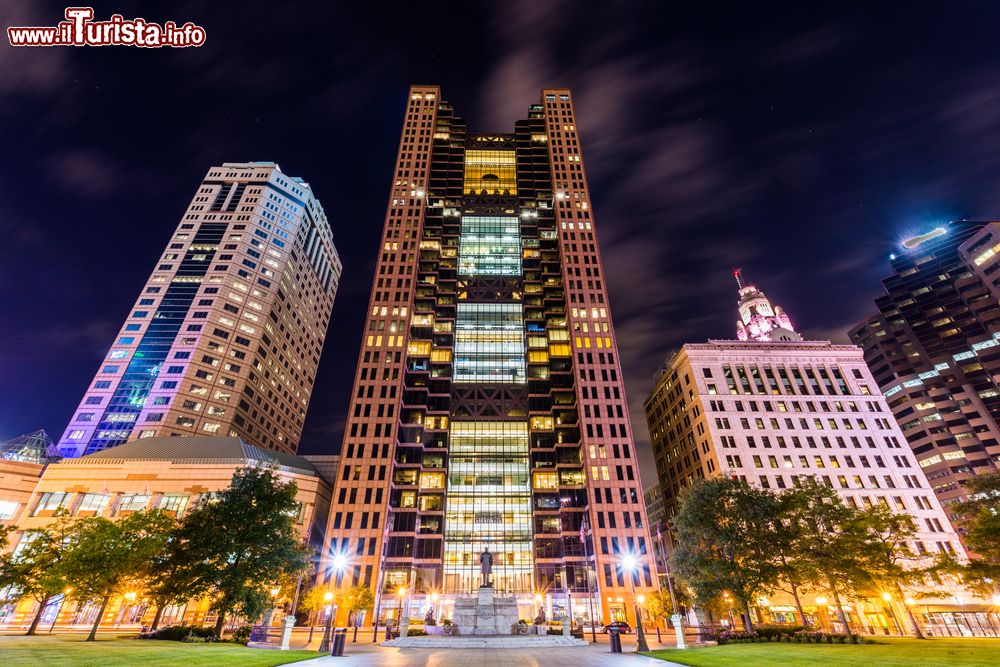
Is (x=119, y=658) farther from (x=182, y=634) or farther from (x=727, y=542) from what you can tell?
(x=727, y=542)

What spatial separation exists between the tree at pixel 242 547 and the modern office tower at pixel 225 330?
7151 cm

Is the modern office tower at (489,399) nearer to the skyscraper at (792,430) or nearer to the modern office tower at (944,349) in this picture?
the skyscraper at (792,430)

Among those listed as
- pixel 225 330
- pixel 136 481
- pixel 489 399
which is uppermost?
pixel 225 330

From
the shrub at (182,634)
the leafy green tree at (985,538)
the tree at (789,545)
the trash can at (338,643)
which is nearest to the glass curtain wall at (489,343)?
the tree at (789,545)

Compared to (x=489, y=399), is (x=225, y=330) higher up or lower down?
higher up

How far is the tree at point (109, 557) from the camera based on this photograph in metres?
36.0

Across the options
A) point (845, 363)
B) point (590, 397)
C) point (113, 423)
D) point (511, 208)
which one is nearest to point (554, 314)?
point (590, 397)

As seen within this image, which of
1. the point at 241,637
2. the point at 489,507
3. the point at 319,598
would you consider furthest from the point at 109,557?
the point at 489,507

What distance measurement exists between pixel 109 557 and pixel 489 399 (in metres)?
66.4

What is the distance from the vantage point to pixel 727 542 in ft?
148

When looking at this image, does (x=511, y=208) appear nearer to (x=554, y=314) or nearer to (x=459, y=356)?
(x=554, y=314)

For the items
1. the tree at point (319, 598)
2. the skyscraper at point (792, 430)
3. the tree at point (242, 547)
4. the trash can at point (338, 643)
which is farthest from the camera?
the skyscraper at point (792, 430)

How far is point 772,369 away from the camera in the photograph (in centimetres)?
9756

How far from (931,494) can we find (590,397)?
65348 millimetres
